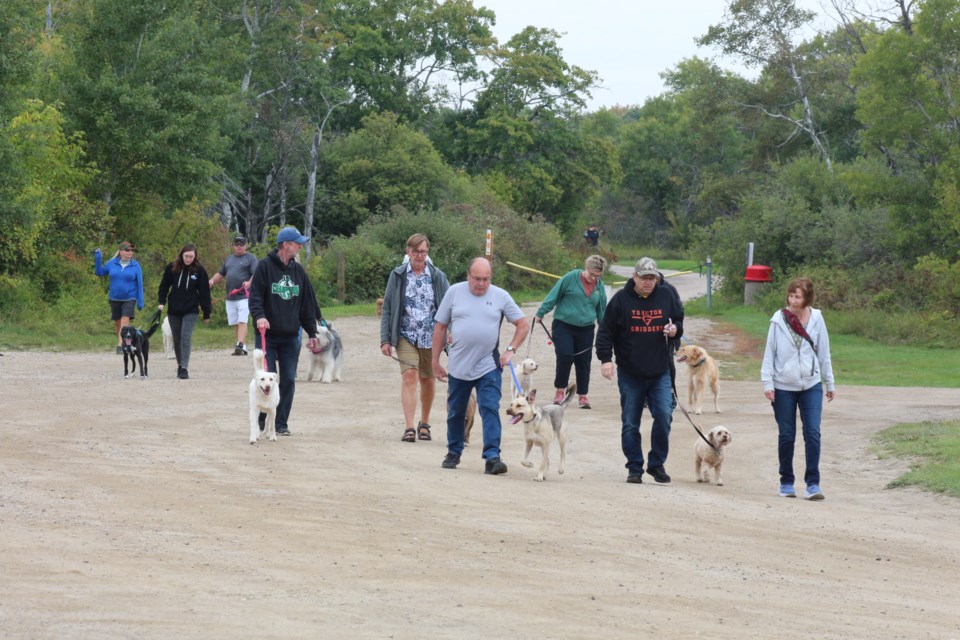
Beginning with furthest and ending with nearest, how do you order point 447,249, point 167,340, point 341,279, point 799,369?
1. point 447,249
2. point 341,279
3. point 167,340
4. point 799,369

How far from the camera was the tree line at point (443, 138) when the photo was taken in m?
33.7

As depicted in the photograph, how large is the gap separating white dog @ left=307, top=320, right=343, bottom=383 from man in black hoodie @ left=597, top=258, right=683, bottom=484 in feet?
27.8

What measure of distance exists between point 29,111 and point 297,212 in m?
27.8

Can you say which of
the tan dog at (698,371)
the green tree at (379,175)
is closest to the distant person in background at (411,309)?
the tan dog at (698,371)

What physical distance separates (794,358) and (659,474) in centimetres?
159

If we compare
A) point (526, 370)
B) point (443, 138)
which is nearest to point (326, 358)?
point (526, 370)

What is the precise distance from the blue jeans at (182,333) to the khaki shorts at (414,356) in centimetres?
658

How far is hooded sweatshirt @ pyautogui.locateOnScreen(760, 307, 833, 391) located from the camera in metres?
11.5

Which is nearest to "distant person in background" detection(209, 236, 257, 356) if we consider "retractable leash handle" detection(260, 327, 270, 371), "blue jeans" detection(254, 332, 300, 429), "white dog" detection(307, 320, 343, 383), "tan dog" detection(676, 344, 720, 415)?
"white dog" detection(307, 320, 343, 383)

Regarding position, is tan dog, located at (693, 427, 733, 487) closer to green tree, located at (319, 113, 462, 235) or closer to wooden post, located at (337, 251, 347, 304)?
wooden post, located at (337, 251, 347, 304)

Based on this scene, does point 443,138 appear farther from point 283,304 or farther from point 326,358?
point 283,304

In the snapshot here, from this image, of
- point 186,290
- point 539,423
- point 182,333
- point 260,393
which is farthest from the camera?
point 182,333

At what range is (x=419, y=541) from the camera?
28.2 feet

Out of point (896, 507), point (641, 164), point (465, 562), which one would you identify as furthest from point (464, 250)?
point (641, 164)
